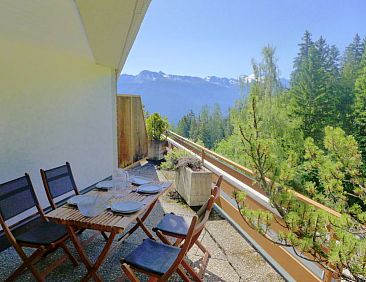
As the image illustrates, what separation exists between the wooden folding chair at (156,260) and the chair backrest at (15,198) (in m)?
1.09

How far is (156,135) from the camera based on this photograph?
7738 mm

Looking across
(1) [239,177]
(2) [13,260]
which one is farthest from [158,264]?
(1) [239,177]

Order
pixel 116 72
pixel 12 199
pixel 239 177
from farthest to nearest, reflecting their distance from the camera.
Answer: pixel 116 72
pixel 239 177
pixel 12 199

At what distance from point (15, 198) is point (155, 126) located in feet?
18.2

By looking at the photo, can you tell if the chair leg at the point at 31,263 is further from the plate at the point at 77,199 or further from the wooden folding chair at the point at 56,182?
the wooden folding chair at the point at 56,182

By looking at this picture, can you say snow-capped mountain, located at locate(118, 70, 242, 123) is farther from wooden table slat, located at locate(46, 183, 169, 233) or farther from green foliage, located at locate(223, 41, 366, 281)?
green foliage, located at locate(223, 41, 366, 281)

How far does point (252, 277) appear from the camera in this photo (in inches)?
102

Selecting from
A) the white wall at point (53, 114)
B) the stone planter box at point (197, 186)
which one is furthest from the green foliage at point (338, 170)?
the white wall at point (53, 114)

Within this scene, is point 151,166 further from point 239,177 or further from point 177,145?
point 239,177

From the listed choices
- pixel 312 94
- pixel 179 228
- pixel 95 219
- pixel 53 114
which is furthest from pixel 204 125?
pixel 95 219

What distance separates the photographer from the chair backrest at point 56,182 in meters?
2.78

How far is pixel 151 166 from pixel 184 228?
452 centimetres

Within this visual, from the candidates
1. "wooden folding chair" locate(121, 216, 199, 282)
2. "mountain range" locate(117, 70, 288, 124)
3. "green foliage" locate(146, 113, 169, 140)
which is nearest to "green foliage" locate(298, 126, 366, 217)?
"wooden folding chair" locate(121, 216, 199, 282)

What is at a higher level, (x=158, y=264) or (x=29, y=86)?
(x=29, y=86)
